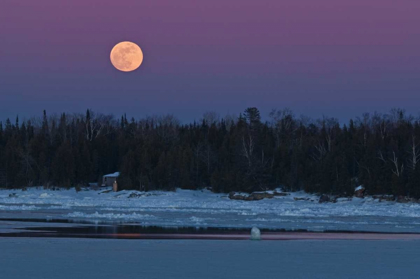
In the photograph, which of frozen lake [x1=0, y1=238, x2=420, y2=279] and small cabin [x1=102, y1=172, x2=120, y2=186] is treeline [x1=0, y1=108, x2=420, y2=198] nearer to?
small cabin [x1=102, y1=172, x2=120, y2=186]

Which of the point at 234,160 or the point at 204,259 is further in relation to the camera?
the point at 234,160

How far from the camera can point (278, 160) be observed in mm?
100062

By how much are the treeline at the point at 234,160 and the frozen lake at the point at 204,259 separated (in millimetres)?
51716

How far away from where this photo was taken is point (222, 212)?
2357 inches

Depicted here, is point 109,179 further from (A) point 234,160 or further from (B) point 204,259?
(B) point 204,259

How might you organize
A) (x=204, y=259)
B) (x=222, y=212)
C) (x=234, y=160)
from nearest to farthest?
(x=204, y=259) < (x=222, y=212) < (x=234, y=160)

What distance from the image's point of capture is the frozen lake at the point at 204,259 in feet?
68.8

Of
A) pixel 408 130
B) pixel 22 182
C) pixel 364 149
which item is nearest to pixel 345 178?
pixel 364 149

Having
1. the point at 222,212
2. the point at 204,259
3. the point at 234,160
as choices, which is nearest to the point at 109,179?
the point at 234,160

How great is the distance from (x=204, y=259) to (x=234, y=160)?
7650 cm

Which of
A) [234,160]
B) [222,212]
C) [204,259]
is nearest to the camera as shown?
[204,259]

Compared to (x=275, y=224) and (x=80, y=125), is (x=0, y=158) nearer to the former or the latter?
(x=80, y=125)

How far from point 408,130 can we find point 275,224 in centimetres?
5594

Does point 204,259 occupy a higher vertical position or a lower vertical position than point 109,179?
higher
